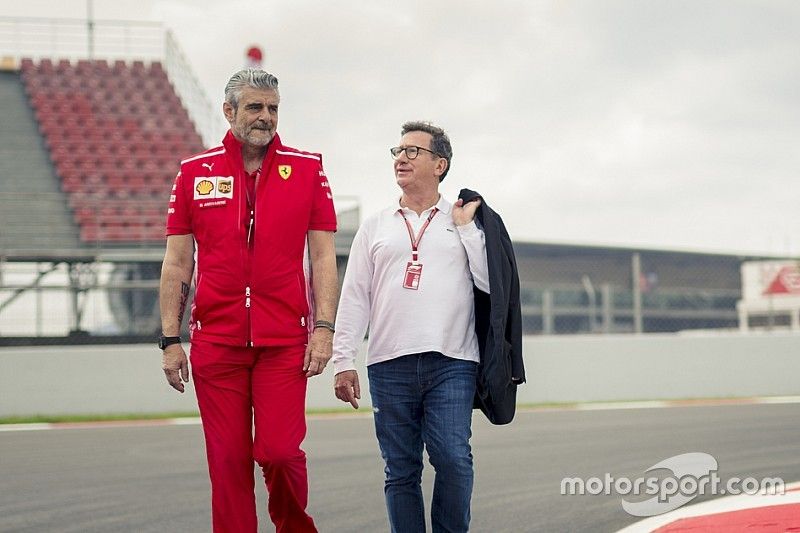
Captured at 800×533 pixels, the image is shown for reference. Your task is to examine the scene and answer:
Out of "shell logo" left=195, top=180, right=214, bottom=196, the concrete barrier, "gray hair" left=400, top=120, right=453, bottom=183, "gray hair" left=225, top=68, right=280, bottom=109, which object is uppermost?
"gray hair" left=225, top=68, right=280, bottom=109

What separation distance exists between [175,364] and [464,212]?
124 cm

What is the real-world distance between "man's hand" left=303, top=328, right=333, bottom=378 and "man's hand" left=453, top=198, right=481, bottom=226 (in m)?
0.70

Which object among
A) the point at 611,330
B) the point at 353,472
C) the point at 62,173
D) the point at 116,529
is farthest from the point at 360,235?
the point at 62,173

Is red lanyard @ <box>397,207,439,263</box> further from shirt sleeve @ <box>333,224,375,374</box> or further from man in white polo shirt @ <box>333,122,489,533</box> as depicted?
shirt sleeve @ <box>333,224,375,374</box>

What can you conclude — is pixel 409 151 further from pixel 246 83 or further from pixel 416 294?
pixel 246 83

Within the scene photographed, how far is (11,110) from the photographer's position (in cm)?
2228

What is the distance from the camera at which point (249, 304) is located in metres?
3.80

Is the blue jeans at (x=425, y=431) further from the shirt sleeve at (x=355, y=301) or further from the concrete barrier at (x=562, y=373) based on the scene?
the concrete barrier at (x=562, y=373)

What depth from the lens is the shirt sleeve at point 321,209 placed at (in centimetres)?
401

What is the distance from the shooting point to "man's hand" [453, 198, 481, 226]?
4.15 metres

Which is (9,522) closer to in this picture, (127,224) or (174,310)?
(174,310)

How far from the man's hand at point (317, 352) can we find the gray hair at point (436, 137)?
869 millimetres

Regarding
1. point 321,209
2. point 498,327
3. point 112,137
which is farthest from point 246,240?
point 112,137

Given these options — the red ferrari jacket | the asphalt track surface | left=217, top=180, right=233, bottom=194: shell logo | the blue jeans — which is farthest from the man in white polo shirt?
the asphalt track surface
